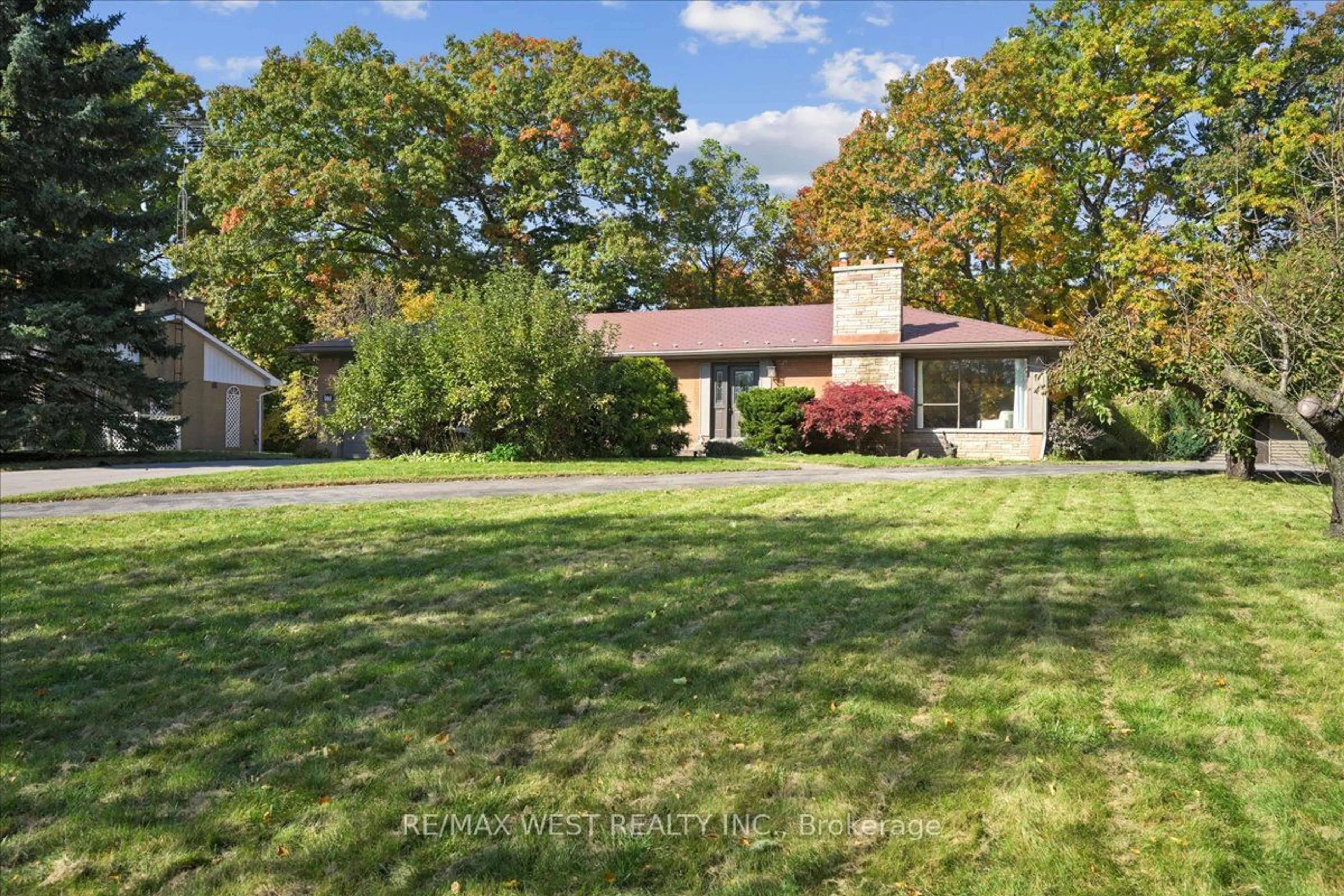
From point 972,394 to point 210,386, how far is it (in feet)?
73.8

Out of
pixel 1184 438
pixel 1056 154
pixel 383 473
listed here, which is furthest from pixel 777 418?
pixel 1056 154

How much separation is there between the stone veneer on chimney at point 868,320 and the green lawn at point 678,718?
1483cm

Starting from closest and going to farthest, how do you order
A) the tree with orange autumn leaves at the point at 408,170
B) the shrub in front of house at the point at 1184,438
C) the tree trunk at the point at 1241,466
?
1. the tree trunk at the point at 1241,466
2. the shrub in front of house at the point at 1184,438
3. the tree with orange autumn leaves at the point at 408,170

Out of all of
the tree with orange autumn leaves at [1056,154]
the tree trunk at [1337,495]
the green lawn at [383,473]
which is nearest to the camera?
the tree trunk at [1337,495]

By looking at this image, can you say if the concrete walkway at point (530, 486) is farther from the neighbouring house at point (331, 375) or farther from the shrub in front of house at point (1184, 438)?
the neighbouring house at point (331, 375)

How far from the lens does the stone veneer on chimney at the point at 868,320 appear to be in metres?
21.3

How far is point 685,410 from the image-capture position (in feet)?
63.0

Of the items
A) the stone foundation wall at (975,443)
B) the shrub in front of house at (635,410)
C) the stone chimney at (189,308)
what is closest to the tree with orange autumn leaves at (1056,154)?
the stone foundation wall at (975,443)

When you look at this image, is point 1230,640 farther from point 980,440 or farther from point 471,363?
point 980,440

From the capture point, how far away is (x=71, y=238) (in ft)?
57.5

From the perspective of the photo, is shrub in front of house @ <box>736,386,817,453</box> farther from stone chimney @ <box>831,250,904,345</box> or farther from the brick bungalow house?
stone chimney @ <box>831,250,904,345</box>

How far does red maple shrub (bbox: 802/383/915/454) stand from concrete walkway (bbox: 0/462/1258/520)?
3.36m

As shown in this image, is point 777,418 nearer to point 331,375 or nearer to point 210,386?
point 331,375

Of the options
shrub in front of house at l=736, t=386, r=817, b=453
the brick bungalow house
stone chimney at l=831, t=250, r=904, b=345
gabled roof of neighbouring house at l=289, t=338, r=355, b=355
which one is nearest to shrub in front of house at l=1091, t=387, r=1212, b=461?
the brick bungalow house
